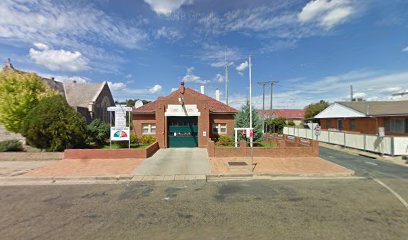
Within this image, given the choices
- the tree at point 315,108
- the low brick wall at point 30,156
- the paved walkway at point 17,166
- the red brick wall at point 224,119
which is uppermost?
the tree at point 315,108

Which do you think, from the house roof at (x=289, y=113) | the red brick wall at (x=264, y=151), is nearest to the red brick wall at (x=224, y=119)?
the red brick wall at (x=264, y=151)

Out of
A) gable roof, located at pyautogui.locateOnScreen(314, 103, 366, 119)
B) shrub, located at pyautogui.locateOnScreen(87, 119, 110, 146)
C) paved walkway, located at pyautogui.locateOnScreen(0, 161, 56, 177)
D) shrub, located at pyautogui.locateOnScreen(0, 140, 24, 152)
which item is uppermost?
gable roof, located at pyautogui.locateOnScreen(314, 103, 366, 119)

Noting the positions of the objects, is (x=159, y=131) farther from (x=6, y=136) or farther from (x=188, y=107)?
(x=6, y=136)

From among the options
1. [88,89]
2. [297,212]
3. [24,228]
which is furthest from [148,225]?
[88,89]

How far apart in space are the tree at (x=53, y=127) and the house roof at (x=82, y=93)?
2052 centimetres

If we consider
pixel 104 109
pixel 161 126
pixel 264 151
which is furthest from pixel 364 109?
pixel 104 109

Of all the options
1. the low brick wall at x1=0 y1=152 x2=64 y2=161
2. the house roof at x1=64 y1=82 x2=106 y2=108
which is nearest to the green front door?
the low brick wall at x1=0 y1=152 x2=64 y2=161

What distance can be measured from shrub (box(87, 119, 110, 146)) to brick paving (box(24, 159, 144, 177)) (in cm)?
390

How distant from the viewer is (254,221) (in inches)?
207

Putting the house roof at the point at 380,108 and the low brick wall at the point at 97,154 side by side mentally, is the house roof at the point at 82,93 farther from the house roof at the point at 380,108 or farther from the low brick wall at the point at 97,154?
the house roof at the point at 380,108

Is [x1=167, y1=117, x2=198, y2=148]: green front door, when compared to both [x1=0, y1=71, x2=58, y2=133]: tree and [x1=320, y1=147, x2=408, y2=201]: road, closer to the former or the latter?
[x1=0, y1=71, x2=58, y2=133]: tree

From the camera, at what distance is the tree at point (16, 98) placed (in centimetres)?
1487

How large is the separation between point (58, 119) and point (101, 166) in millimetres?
5443

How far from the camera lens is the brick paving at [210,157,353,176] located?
9.96 m
